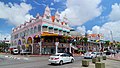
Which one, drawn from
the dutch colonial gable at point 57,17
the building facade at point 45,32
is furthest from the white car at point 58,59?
the dutch colonial gable at point 57,17

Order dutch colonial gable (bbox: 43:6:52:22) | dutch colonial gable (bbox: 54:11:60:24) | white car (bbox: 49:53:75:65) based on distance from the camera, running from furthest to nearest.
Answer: dutch colonial gable (bbox: 54:11:60:24)
dutch colonial gable (bbox: 43:6:52:22)
white car (bbox: 49:53:75:65)

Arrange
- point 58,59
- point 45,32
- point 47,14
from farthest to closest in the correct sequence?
point 47,14 < point 45,32 < point 58,59

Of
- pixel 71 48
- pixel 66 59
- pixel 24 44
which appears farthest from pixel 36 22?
pixel 66 59

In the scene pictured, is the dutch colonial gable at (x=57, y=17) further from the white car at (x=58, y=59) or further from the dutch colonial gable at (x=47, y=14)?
the white car at (x=58, y=59)

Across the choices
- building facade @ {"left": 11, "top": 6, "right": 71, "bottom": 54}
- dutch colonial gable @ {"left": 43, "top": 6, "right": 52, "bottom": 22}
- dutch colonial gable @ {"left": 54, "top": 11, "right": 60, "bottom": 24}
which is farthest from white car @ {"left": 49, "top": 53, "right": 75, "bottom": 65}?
dutch colonial gable @ {"left": 54, "top": 11, "right": 60, "bottom": 24}

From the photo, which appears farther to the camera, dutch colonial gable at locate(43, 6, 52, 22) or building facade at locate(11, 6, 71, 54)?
dutch colonial gable at locate(43, 6, 52, 22)

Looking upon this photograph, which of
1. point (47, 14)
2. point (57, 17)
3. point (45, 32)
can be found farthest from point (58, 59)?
point (57, 17)

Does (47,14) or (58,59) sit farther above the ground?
(47,14)

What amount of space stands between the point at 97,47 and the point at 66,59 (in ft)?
252

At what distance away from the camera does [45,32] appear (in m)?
58.9

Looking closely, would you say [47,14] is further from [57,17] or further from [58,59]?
[58,59]

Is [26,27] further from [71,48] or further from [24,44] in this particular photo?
[71,48]

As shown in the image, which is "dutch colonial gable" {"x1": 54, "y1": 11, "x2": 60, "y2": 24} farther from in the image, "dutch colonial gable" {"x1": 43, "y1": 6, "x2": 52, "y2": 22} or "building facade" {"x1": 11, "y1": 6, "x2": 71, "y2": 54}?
"dutch colonial gable" {"x1": 43, "y1": 6, "x2": 52, "y2": 22}

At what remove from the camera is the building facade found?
193 feet
